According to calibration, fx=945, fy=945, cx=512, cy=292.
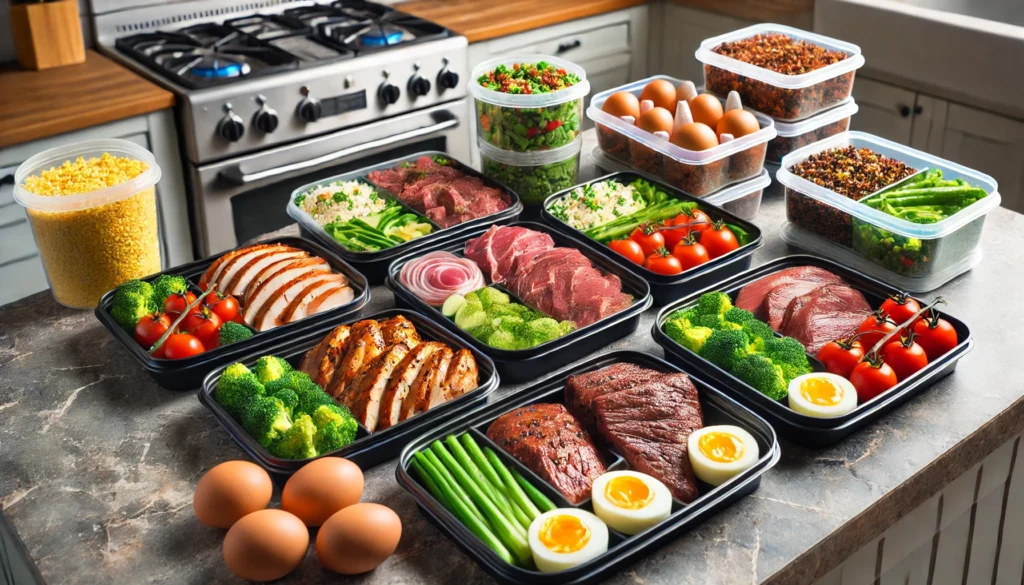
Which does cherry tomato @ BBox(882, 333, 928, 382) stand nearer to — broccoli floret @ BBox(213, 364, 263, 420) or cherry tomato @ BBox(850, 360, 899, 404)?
cherry tomato @ BBox(850, 360, 899, 404)

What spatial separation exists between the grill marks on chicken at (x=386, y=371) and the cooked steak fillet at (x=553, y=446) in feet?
0.42

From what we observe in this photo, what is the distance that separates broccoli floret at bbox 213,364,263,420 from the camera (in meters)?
1.63

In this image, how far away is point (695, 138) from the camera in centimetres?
229

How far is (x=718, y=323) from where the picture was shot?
1849 mm

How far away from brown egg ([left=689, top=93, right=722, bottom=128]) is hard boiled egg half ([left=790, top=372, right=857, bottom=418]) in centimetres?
93

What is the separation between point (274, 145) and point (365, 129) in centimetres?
34

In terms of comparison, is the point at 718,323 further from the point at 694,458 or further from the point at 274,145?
the point at 274,145

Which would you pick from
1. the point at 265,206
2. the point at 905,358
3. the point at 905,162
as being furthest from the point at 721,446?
the point at 265,206

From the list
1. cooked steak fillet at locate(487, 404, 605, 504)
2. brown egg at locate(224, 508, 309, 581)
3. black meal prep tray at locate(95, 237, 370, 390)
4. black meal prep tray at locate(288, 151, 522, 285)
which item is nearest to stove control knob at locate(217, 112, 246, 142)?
black meal prep tray at locate(288, 151, 522, 285)

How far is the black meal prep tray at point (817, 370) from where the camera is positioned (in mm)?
1612

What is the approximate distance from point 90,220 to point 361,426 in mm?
801

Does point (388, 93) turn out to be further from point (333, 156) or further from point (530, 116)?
point (530, 116)

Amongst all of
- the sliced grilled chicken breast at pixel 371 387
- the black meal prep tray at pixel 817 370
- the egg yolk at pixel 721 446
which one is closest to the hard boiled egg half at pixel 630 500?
the egg yolk at pixel 721 446

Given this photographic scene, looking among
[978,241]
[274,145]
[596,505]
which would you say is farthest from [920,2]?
[596,505]
